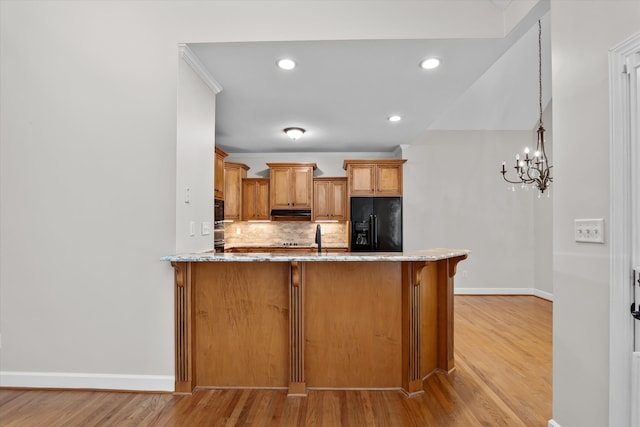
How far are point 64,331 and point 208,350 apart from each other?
3.48ft

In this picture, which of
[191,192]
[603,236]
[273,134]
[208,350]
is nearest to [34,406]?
[208,350]

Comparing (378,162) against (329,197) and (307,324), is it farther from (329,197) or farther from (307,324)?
(307,324)

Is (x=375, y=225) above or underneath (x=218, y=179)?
underneath

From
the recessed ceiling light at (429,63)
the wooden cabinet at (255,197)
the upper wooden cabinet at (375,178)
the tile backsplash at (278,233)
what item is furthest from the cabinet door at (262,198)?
the recessed ceiling light at (429,63)

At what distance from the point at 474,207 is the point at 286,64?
14.2 feet

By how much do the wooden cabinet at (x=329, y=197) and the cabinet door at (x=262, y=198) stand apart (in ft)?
2.73

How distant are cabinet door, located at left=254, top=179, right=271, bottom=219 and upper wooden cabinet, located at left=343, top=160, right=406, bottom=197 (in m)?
1.47

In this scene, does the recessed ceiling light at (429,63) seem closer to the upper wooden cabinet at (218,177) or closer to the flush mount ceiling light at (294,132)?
the flush mount ceiling light at (294,132)

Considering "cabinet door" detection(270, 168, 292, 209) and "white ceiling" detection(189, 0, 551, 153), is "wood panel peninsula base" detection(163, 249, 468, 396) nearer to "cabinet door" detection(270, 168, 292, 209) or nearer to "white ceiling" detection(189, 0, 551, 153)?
"white ceiling" detection(189, 0, 551, 153)

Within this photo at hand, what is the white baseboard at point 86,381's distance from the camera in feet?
8.34

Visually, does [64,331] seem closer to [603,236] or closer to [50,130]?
[50,130]

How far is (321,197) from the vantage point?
6.13 meters

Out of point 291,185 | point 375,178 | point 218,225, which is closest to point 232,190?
point 291,185

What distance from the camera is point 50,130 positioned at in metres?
2.62
